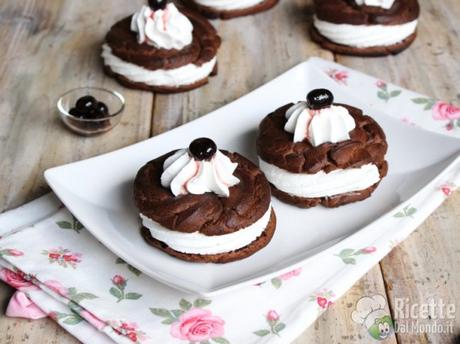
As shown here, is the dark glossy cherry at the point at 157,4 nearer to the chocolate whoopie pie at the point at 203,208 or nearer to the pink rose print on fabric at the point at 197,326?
the chocolate whoopie pie at the point at 203,208

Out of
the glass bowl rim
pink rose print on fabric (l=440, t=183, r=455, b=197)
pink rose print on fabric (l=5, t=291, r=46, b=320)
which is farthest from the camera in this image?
the glass bowl rim

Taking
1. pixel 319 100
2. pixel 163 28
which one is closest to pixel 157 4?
pixel 163 28

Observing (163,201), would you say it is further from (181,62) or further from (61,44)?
(61,44)

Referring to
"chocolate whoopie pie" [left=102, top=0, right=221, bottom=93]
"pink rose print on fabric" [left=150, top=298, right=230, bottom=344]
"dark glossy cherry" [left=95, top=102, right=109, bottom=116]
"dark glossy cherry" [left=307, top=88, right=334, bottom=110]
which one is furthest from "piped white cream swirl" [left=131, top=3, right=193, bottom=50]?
"pink rose print on fabric" [left=150, top=298, right=230, bottom=344]

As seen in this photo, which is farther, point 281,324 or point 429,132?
point 429,132

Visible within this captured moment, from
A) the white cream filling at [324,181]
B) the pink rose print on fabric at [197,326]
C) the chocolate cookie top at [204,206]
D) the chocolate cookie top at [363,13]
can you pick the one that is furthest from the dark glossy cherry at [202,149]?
the chocolate cookie top at [363,13]

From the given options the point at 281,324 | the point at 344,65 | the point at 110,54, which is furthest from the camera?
the point at 344,65

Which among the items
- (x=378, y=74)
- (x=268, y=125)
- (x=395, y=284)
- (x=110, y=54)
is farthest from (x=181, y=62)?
(x=395, y=284)

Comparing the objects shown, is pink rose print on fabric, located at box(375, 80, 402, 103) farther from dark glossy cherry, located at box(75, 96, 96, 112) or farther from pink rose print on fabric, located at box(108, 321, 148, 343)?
pink rose print on fabric, located at box(108, 321, 148, 343)
